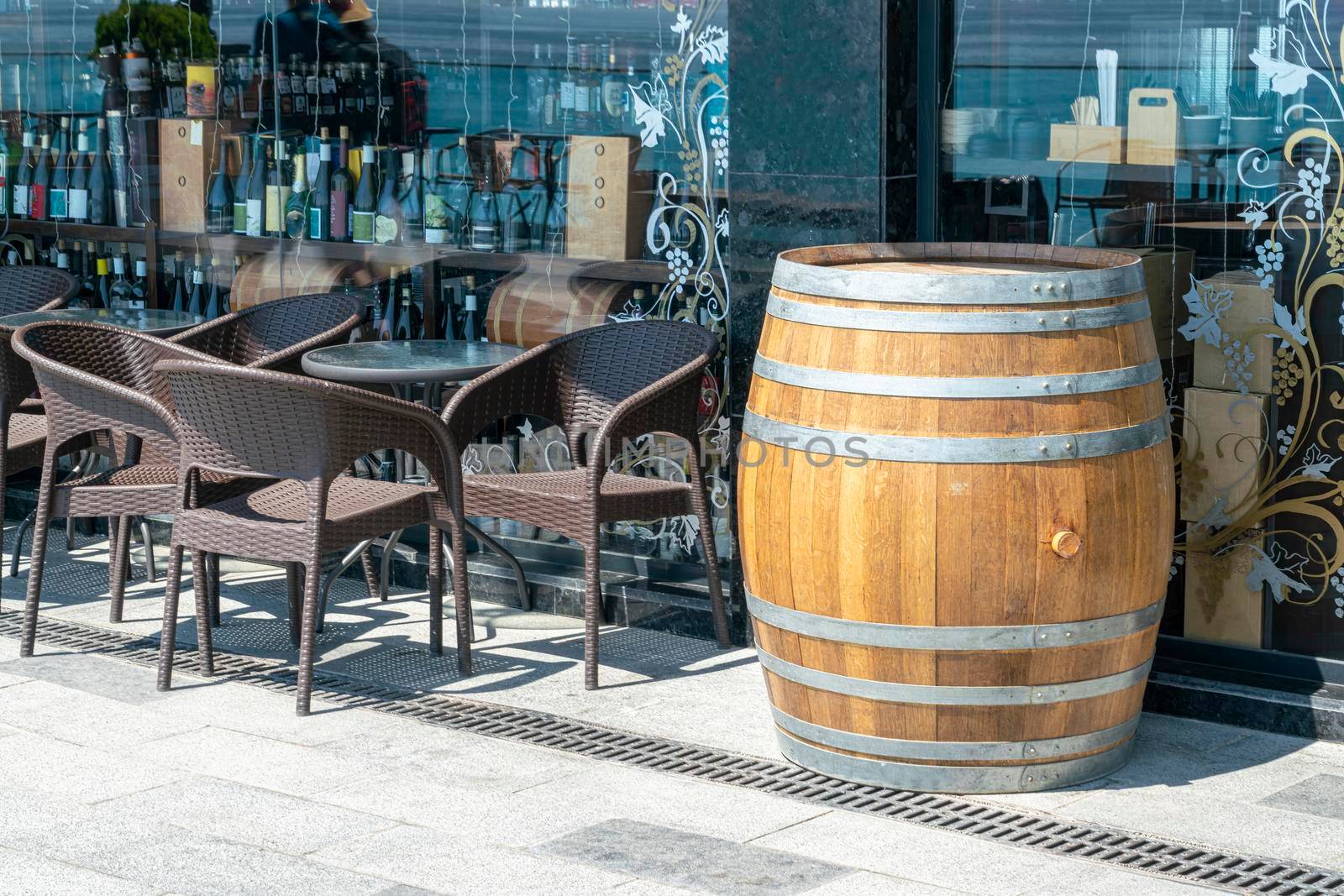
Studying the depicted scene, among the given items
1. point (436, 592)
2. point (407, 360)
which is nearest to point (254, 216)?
point (407, 360)

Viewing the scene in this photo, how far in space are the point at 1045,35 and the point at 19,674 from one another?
3.34 m

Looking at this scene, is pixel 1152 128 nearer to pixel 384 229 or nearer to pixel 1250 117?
pixel 1250 117

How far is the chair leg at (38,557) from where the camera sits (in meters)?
5.49

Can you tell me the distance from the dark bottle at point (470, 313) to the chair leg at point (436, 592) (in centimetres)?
103

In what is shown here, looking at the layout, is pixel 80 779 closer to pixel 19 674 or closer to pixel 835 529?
pixel 19 674

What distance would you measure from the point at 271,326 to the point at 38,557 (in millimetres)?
1130

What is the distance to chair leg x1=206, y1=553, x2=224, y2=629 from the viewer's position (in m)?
5.75

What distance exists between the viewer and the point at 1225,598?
490 centimetres

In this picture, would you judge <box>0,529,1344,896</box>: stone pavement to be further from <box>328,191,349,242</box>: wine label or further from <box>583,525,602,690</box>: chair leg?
<box>328,191,349,242</box>: wine label

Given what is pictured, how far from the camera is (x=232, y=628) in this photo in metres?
5.79

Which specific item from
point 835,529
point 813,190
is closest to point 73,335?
point 813,190

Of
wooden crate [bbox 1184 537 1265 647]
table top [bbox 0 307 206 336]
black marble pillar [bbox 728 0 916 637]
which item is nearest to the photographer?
wooden crate [bbox 1184 537 1265 647]

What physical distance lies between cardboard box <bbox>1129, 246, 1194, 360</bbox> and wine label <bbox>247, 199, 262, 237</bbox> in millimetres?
3437

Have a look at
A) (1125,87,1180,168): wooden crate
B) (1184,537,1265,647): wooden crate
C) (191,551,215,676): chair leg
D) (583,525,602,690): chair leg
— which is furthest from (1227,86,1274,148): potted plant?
(191,551,215,676): chair leg
